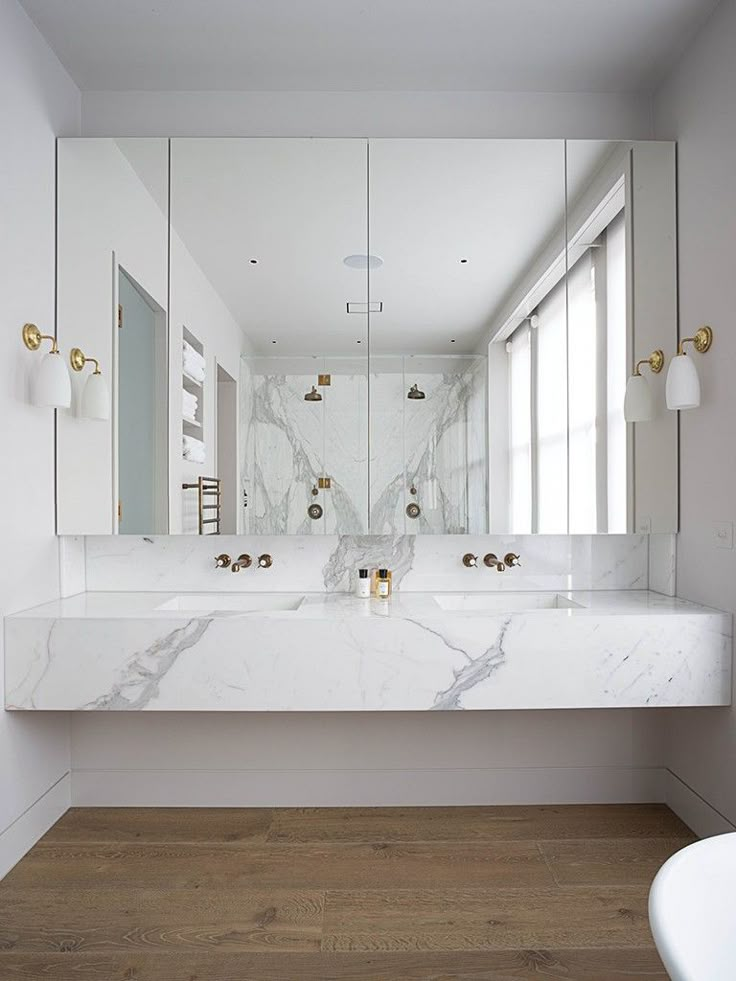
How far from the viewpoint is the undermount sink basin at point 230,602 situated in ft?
9.16

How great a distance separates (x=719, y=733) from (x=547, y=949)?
2.91ft

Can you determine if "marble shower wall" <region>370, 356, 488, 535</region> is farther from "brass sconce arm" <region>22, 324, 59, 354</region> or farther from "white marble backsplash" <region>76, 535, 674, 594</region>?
"brass sconce arm" <region>22, 324, 59, 354</region>

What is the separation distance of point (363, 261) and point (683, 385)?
113 cm

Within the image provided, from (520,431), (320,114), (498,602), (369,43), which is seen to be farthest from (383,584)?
(369,43)

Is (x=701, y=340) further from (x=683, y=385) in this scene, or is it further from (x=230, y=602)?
(x=230, y=602)

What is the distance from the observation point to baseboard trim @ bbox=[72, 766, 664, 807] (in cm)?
281

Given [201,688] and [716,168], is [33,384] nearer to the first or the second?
[201,688]

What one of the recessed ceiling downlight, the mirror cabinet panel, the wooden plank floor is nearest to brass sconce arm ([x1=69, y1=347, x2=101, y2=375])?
the mirror cabinet panel

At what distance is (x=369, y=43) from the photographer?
2.52m

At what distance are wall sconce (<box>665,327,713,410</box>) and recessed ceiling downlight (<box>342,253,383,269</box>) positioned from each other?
1034 millimetres

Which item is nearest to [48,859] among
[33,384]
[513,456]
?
[33,384]

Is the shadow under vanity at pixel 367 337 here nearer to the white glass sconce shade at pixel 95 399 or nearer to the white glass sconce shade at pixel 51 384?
the white glass sconce shade at pixel 95 399

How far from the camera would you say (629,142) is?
8.61ft

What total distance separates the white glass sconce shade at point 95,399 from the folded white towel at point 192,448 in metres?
0.27
